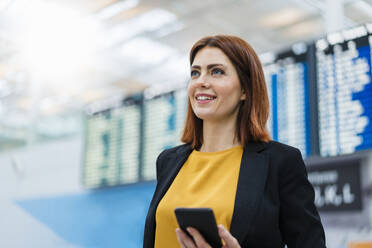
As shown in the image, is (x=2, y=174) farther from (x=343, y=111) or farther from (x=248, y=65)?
(x=248, y=65)

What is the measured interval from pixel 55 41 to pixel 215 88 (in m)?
4.56

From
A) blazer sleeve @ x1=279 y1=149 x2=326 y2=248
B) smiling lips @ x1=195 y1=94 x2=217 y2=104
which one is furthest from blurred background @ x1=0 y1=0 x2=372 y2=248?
smiling lips @ x1=195 y1=94 x2=217 y2=104

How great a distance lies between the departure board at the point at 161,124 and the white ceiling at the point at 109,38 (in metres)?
Answer: 0.21

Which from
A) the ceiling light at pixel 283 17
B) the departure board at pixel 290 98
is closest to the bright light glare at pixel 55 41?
the ceiling light at pixel 283 17

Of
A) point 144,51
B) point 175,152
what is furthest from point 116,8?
point 175,152

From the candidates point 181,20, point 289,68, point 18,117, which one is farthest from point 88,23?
point 289,68

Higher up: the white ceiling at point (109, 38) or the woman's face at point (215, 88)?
the white ceiling at point (109, 38)

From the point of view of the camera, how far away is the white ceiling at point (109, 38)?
186 inches

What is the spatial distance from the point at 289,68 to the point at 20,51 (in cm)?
365

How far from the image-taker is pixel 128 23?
16.8 feet

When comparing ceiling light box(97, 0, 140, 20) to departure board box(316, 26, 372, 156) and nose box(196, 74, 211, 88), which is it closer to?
departure board box(316, 26, 372, 156)

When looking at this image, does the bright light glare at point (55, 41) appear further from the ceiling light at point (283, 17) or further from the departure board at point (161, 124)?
the ceiling light at point (283, 17)

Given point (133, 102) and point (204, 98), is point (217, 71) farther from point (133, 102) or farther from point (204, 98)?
point (133, 102)

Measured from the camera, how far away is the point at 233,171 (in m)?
1.32
